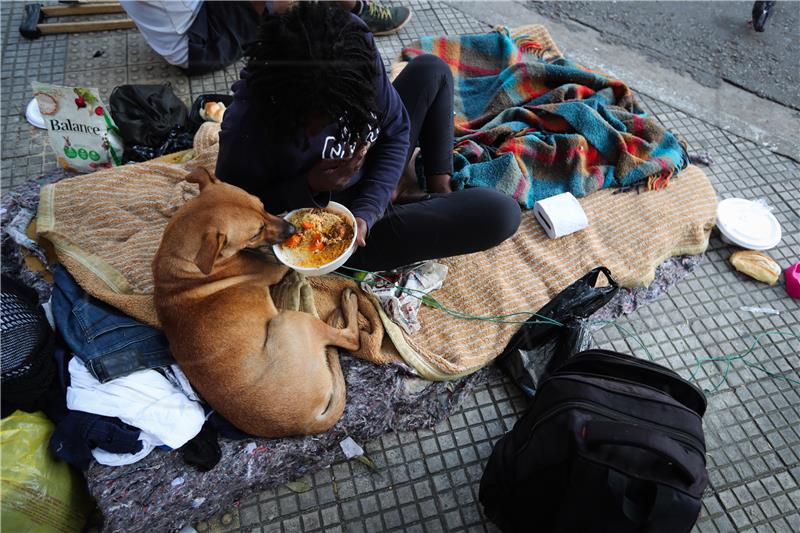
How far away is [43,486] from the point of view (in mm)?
2277

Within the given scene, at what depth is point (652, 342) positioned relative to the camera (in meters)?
3.25

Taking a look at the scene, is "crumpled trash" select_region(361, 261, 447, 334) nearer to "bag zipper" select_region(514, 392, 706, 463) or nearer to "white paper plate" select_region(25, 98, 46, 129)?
"bag zipper" select_region(514, 392, 706, 463)

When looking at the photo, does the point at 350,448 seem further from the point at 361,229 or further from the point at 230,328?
the point at 361,229

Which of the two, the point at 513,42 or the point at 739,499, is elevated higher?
the point at 513,42

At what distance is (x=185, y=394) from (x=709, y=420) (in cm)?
282

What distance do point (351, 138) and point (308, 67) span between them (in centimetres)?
50

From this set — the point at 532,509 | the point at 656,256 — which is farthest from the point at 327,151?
the point at 656,256

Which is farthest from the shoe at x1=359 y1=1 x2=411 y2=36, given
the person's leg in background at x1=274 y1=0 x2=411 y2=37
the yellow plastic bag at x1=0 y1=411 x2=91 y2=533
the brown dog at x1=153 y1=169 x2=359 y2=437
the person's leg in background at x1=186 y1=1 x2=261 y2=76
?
the yellow plastic bag at x1=0 y1=411 x2=91 y2=533

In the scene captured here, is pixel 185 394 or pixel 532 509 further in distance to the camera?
pixel 185 394

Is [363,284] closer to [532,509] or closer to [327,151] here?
[327,151]

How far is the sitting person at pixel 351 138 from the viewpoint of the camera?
77.9 inches

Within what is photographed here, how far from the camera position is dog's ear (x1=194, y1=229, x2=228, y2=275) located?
219 centimetres

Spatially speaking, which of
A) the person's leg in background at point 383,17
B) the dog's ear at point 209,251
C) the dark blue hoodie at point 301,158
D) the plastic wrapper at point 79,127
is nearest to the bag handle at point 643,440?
the dark blue hoodie at point 301,158

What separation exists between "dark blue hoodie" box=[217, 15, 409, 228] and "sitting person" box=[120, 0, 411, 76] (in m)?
1.69
